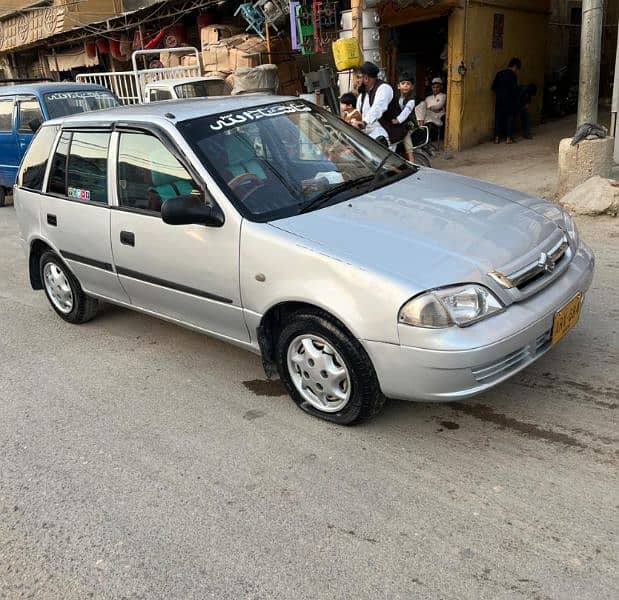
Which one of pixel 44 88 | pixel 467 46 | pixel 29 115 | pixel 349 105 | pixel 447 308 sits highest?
pixel 467 46

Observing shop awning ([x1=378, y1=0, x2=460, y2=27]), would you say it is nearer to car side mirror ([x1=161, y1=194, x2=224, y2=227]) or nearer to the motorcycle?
the motorcycle

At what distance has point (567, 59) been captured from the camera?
16.8m

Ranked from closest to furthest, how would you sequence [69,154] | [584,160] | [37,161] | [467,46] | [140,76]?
[69,154], [37,161], [584,160], [467,46], [140,76]

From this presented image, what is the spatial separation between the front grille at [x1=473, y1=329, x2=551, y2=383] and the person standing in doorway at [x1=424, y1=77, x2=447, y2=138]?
376 inches

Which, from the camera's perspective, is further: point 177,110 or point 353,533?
point 177,110

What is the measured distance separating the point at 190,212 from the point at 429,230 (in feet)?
4.32

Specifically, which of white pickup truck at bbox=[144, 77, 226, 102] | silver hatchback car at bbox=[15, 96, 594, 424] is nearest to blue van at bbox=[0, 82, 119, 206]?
white pickup truck at bbox=[144, 77, 226, 102]

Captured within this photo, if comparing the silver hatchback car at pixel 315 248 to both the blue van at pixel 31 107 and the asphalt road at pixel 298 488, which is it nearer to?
the asphalt road at pixel 298 488

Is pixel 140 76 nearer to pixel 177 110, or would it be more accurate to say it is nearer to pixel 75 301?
pixel 75 301

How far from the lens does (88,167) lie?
4520 mm

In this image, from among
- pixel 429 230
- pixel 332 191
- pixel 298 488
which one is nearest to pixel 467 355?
pixel 429 230

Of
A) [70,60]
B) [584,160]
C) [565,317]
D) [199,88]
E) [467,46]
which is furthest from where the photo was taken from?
[70,60]

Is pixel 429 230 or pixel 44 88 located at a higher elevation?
pixel 44 88

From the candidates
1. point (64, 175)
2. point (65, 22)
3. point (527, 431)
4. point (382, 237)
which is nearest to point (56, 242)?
point (64, 175)
